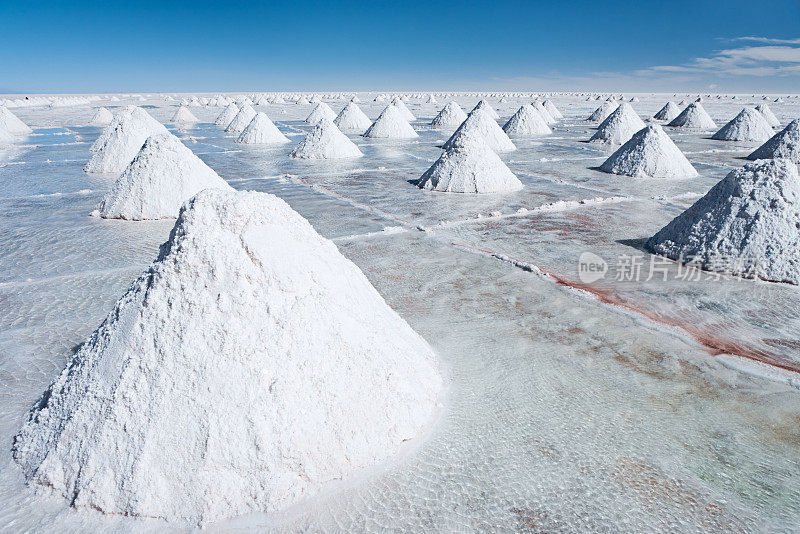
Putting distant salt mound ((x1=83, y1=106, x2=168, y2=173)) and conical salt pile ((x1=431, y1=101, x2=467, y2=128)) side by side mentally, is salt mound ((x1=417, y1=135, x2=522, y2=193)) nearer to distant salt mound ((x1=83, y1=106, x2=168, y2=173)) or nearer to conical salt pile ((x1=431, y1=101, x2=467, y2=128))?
distant salt mound ((x1=83, y1=106, x2=168, y2=173))

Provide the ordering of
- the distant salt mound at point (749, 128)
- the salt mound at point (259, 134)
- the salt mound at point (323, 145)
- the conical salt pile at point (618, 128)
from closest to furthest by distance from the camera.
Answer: the salt mound at point (323, 145) → the salt mound at point (259, 134) → the conical salt pile at point (618, 128) → the distant salt mound at point (749, 128)

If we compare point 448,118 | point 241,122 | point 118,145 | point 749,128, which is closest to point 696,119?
point 749,128

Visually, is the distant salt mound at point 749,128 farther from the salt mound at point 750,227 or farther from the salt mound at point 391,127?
the salt mound at point 750,227

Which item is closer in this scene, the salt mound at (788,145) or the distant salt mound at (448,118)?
the salt mound at (788,145)

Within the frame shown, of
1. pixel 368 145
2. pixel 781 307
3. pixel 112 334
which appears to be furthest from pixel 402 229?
pixel 368 145

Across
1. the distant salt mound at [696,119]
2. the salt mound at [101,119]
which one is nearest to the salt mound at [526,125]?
the distant salt mound at [696,119]

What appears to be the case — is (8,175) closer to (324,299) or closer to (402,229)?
(402,229)

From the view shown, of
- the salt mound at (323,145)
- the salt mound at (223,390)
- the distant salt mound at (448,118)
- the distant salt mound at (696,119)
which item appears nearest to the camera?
the salt mound at (223,390)
